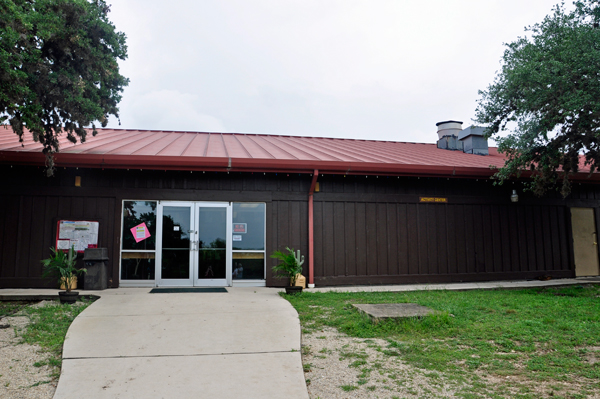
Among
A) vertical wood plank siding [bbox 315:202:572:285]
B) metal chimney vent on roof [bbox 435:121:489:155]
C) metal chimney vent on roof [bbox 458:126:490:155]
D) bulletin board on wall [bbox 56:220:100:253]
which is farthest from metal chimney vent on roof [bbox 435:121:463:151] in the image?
bulletin board on wall [bbox 56:220:100:253]

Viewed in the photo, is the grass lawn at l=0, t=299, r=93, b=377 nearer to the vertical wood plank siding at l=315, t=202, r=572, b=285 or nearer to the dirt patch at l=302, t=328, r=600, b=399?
the dirt patch at l=302, t=328, r=600, b=399

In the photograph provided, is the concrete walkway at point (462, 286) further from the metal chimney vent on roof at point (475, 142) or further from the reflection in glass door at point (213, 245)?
the metal chimney vent on roof at point (475, 142)

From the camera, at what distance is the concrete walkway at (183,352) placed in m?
3.36

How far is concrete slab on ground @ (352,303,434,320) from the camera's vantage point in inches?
208

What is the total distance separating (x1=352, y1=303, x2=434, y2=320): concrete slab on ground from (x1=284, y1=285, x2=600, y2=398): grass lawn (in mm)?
104

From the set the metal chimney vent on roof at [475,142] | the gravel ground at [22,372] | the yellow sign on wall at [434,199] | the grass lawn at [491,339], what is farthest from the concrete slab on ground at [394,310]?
the metal chimney vent on roof at [475,142]

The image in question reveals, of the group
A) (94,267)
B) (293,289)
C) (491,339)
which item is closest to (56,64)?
(94,267)

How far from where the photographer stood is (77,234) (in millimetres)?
8422

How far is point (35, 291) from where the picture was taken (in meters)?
7.80

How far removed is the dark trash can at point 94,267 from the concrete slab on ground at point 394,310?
5094 mm

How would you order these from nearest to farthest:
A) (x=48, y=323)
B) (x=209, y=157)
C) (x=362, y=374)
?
(x=362, y=374) < (x=48, y=323) < (x=209, y=157)

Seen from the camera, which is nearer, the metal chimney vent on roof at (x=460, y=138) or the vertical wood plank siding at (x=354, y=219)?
the vertical wood plank siding at (x=354, y=219)

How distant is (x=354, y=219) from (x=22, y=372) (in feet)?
22.9

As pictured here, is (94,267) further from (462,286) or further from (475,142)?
(475,142)
